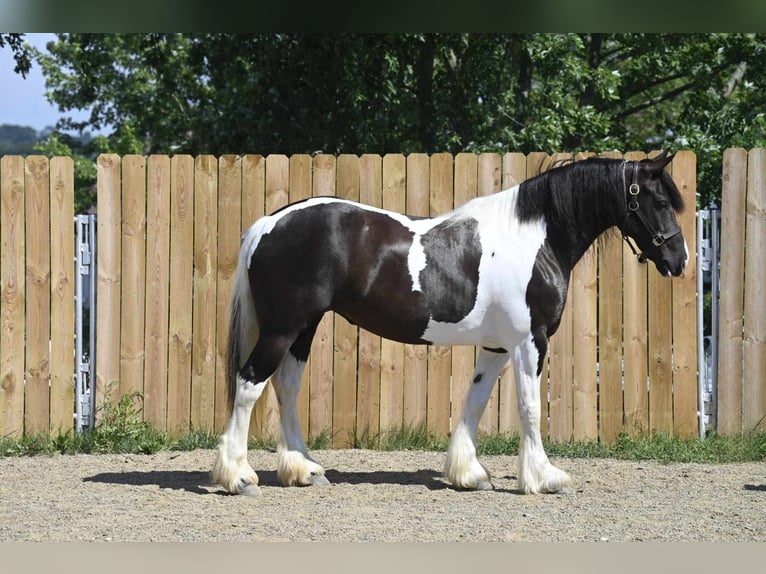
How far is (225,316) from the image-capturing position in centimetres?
736

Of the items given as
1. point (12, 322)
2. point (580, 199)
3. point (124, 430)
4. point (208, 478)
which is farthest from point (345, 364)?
point (12, 322)

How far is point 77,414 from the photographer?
7445mm

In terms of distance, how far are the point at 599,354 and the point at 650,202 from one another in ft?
5.97

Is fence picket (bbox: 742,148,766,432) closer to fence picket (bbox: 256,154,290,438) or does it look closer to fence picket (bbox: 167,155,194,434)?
fence picket (bbox: 256,154,290,438)

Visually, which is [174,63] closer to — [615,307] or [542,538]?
[615,307]

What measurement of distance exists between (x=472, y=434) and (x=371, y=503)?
2.82 feet

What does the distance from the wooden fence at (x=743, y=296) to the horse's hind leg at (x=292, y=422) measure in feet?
10.8

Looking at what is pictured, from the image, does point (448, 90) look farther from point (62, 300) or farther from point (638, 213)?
point (638, 213)

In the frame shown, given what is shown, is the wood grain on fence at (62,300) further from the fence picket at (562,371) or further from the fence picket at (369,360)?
the fence picket at (562,371)

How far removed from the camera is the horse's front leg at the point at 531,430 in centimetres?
589

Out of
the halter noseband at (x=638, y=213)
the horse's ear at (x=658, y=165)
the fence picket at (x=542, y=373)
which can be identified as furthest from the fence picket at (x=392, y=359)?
the horse's ear at (x=658, y=165)

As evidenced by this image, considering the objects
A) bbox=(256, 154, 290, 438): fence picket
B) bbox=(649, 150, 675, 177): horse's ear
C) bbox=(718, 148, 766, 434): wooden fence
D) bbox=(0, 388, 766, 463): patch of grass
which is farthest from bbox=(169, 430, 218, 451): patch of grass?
bbox=(718, 148, 766, 434): wooden fence

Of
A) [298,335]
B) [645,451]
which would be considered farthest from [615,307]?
[298,335]

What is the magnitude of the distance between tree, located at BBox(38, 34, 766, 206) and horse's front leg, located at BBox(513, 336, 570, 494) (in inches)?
206
